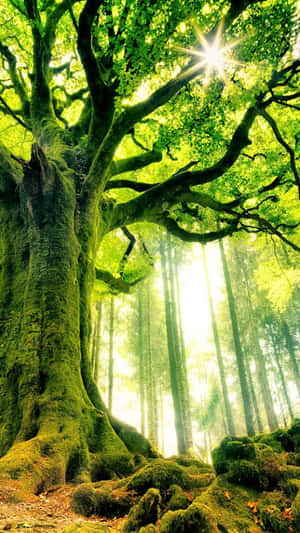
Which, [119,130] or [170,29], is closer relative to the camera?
[170,29]

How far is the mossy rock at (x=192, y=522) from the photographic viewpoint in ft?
4.33

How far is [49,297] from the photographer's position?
13.2 feet

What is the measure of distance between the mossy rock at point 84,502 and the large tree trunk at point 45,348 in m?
0.55

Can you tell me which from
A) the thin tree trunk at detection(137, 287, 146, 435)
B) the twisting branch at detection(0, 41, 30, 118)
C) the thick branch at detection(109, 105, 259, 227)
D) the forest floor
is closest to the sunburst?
the thick branch at detection(109, 105, 259, 227)

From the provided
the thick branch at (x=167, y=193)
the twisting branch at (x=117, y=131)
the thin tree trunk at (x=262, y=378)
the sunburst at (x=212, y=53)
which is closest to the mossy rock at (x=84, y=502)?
the twisting branch at (x=117, y=131)

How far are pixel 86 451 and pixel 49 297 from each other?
1945 millimetres

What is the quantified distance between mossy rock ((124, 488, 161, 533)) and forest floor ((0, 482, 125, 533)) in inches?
2.6

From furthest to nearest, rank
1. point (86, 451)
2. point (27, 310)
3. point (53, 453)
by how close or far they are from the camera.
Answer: point (27, 310) < point (86, 451) < point (53, 453)

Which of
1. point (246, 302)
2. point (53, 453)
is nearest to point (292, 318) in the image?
point (246, 302)

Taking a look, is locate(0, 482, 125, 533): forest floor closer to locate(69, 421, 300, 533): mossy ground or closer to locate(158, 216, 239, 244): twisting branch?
locate(69, 421, 300, 533): mossy ground

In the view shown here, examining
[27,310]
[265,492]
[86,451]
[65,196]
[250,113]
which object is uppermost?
[250,113]

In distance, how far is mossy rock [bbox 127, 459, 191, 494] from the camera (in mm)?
1976

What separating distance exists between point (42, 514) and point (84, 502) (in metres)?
0.32

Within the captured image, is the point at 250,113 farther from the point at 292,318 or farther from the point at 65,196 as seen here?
the point at 292,318
